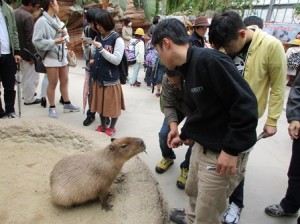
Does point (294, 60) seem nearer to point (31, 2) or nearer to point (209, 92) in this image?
point (31, 2)

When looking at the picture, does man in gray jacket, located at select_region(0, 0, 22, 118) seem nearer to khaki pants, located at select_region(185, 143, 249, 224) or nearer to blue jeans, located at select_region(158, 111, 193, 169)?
blue jeans, located at select_region(158, 111, 193, 169)

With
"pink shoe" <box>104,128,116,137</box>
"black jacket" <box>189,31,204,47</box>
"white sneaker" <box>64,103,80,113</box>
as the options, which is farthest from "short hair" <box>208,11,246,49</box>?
"white sneaker" <box>64,103,80,113</box>

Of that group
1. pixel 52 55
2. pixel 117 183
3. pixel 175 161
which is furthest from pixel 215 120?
pixel 52 55

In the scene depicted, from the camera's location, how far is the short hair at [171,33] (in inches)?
60.6

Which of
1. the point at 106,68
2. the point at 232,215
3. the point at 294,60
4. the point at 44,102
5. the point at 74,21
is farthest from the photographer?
the point at 74,21

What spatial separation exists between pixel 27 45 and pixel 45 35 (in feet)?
2.97

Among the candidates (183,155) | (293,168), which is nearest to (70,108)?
(183,155)

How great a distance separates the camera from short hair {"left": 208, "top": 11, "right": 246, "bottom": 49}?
5.74 feet

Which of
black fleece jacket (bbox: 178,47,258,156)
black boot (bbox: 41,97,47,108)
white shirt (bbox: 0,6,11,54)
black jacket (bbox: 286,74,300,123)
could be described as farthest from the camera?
black boot (bbox: 41,97,47,108)

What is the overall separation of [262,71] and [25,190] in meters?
2.13

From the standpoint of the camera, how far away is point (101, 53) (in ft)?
11.4

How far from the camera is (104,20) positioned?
3404mm

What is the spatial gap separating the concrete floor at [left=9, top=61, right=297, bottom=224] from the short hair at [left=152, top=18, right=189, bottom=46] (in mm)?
1721

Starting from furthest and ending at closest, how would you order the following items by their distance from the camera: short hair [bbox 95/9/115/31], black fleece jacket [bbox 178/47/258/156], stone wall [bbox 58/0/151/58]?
1. stone wall [bbox 58/0/151/58]
2. short hair [bbox 95/9/115/31]
3. black fleece jacket [bbox 178/47/258/156]
